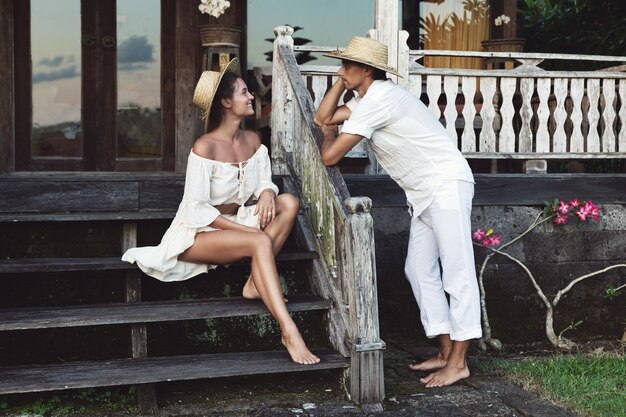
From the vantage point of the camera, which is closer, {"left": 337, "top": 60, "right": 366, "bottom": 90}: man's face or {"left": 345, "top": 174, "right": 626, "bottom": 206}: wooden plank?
{"left": 337, "top": 60, "right": 366, "bottom": 90}: man's face

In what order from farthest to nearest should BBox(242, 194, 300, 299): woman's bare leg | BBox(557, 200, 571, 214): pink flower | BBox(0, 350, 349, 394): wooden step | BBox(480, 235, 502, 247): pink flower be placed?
BBox(557, 200, 571, 214): pink flower
BBox(480, 235, 502, 247): pink flower
BBox(242, 194, 300, 299): woman's bare leg
BBox(0, 350, 349, 394): wooden step

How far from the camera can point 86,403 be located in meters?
4.10

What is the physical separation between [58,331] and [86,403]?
2.41 ft

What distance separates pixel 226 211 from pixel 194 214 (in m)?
0.34

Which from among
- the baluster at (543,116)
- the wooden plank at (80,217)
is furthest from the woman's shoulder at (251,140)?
the baluster at (543,116)

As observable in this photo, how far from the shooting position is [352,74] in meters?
4.42

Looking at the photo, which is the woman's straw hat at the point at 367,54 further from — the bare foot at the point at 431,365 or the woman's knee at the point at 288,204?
the bare foot at the point at 431,365

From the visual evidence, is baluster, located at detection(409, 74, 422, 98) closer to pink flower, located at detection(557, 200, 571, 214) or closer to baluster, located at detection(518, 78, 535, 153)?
baluster, located at detection(518, 78, 535, 153)

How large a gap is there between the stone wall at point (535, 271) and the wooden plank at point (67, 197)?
1.87 m

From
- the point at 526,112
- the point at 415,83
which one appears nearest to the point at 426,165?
the point at 415,83

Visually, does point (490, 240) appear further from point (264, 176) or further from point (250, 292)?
point (250, 292)

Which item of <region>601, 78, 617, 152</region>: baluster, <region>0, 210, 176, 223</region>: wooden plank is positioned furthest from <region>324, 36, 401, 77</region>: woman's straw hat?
<region>601, 78, 617, 152</region>: baluster

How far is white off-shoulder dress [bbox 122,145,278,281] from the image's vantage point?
445cm

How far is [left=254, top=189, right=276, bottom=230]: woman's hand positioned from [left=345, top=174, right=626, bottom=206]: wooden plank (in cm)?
134
